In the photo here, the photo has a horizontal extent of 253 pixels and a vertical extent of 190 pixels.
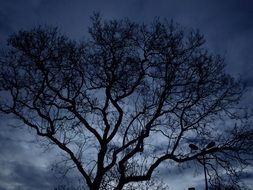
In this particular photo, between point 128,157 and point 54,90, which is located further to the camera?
point 54,90

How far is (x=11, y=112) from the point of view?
1956 centimetres

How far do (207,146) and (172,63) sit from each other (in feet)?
16.6

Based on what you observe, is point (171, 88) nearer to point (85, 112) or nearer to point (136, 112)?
point (136, 112)

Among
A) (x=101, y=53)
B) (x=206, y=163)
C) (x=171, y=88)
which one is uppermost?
(x=101, y=53)

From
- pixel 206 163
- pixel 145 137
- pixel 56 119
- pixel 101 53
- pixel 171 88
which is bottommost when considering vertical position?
pixel 206 163

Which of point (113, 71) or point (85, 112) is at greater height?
point (113, 71)

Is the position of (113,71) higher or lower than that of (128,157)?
higher

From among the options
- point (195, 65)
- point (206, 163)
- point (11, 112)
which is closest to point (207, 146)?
point (206, 163)

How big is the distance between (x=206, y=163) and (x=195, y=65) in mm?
5632

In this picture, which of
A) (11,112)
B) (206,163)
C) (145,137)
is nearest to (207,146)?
(206,163)

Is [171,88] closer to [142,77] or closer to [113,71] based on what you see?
[142,77]

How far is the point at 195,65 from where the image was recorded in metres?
19.1

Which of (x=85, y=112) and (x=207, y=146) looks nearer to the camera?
(x=207, y=146)

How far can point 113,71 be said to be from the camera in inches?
754
